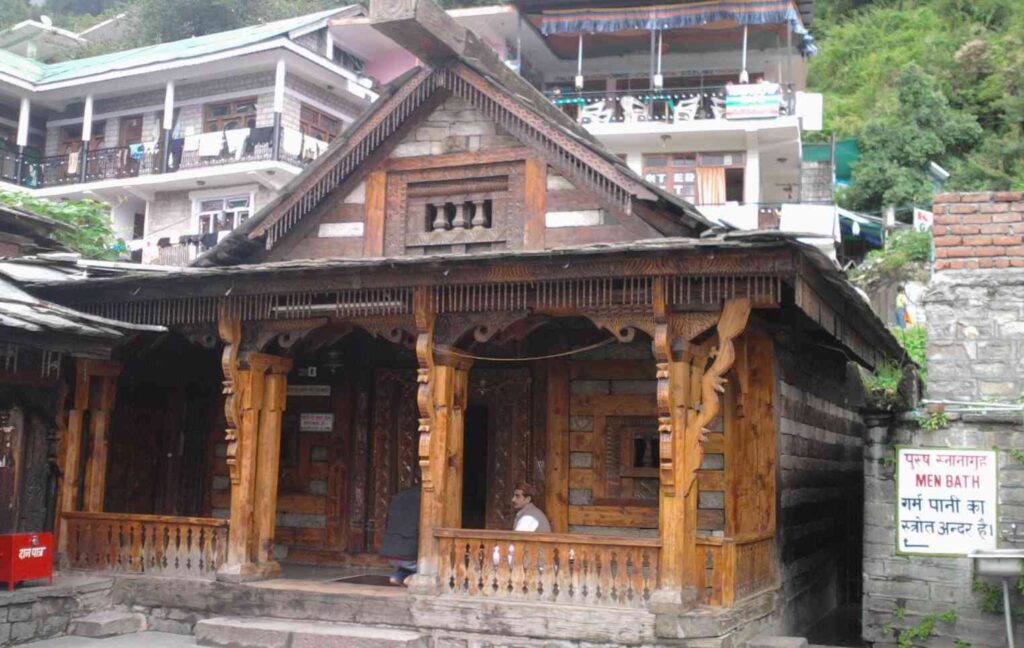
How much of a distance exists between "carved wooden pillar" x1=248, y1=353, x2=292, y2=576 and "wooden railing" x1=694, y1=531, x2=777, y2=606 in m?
4.82

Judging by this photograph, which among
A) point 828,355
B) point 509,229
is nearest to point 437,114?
point 509,229

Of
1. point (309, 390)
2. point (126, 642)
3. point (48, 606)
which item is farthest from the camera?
point (309, 390)

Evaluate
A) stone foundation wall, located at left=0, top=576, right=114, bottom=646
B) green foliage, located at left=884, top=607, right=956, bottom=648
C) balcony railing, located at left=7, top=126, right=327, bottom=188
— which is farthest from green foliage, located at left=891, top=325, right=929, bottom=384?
balcony railing, located at left=7, top=126, right=327, bottom=188

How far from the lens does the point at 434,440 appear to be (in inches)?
435

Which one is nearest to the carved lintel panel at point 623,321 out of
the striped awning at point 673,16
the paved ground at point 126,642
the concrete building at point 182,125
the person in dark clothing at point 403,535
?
the person in dark clothing at point 403,535

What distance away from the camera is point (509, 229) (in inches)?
487

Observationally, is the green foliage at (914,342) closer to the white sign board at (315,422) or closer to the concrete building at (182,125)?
the white sign board at (315,422)

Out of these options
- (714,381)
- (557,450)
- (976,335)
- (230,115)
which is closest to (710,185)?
(230,115)

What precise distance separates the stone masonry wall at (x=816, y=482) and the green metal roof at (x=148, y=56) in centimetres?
2212

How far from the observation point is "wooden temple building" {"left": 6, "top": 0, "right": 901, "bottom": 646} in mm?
10062

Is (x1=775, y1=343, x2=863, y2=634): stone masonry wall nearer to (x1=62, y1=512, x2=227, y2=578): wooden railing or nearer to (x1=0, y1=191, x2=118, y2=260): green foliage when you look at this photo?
(x1=62, y1=512, x2=227, y2=578): wooden railing

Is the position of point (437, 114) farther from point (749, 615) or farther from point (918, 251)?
point (918, 251)

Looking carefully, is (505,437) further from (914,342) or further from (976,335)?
(914,342)

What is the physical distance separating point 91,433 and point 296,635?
439cm
